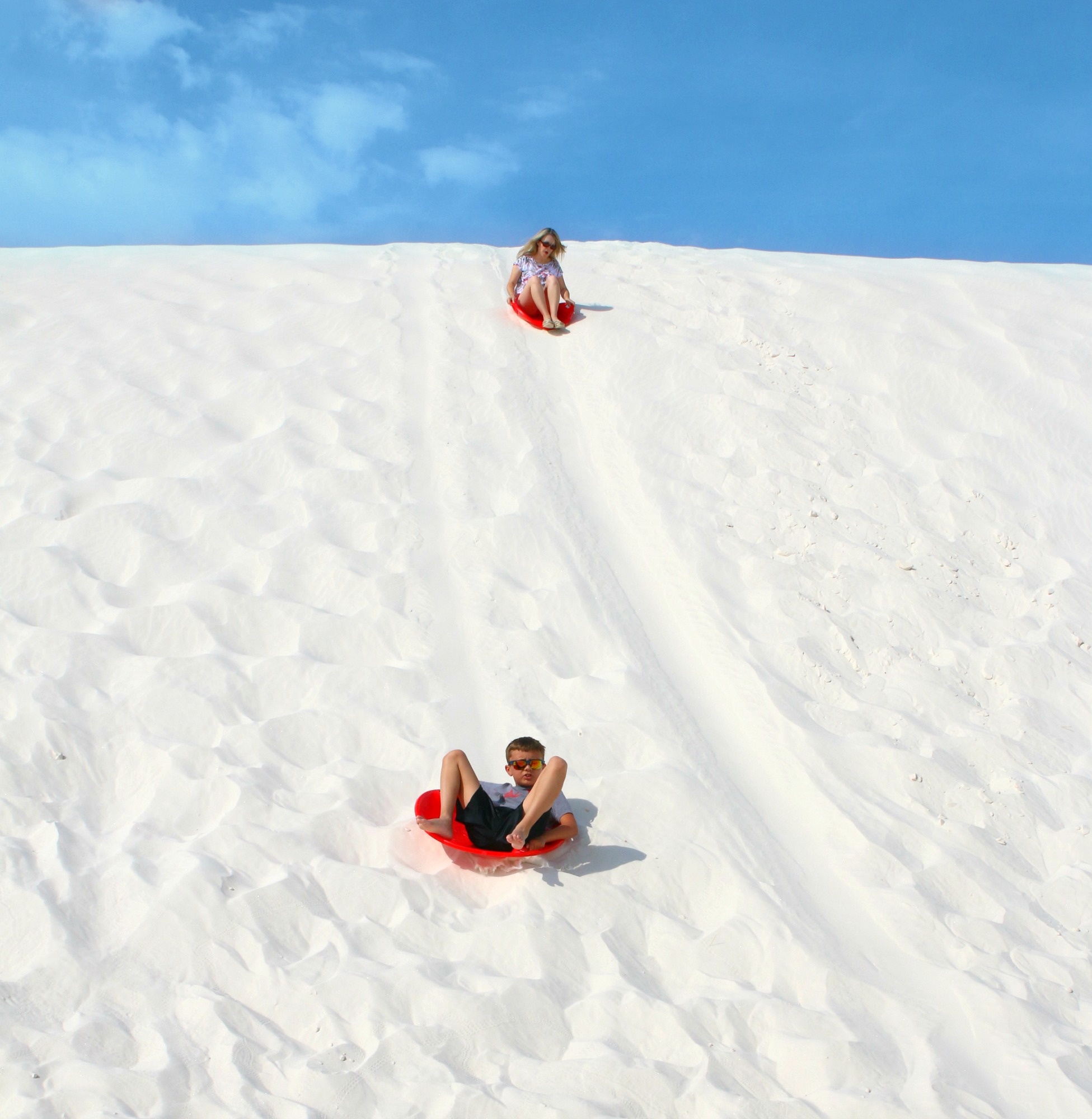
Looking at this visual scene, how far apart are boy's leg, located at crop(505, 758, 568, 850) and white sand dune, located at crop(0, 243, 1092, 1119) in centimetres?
24

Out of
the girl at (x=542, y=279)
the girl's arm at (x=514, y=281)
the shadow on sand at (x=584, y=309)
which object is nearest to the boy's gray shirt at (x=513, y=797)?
the girl at (x=542, y=279)

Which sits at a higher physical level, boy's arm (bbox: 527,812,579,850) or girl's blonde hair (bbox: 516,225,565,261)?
girl's blonde hair (bbox: 516,225,565,261)

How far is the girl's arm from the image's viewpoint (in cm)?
761

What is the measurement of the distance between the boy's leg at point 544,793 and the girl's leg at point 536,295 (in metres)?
4.54

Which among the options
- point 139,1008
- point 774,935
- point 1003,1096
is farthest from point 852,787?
point 139,1008

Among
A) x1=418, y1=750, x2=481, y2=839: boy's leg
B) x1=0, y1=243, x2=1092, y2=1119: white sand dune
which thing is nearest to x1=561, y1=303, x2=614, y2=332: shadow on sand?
x1=0, y1=243, x2=1092, y2=1119: white sand dune

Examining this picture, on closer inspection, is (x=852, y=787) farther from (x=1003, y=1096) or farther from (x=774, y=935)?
(x=1003, y=1096)

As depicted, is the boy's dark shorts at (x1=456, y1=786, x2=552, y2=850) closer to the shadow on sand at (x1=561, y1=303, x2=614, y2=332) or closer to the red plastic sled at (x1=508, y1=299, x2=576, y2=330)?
the red plastic sled at (x1=508, y1=299, x2=576, y2=330)

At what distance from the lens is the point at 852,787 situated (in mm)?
4074

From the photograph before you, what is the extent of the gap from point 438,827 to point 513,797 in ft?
1.10

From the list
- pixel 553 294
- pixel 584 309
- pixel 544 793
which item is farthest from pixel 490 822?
pixel 584 309

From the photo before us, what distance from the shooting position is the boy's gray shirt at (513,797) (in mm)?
3672

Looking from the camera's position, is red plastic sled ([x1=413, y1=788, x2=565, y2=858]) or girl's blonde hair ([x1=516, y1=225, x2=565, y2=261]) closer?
red plastic sled ([x1=413, y1=788, x2=565, y2=858])

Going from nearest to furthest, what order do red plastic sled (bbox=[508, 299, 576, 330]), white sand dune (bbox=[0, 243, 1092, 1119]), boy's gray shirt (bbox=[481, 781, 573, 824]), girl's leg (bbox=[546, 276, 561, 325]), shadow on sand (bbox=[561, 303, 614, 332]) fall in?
white sand dune (bbox=[0, 243, 1092, 1119]) → boy's gray shirt (bbox=[481, 781, 573, 824]) → girl's leg (bbox=[546, 276, 561, 325]) → red plastic sled (bbox=[508, 299, 576, 330]) → shadow on sand (bbox=[561, 303, 614, 332])
